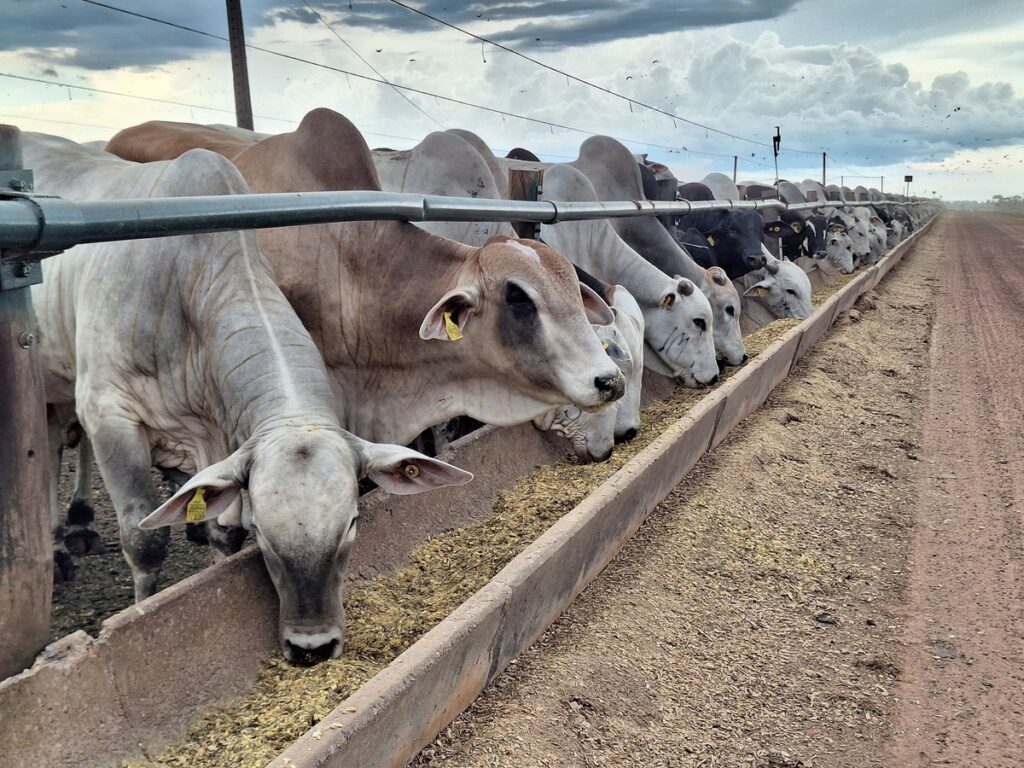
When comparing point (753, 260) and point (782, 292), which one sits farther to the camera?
point (782, 292)

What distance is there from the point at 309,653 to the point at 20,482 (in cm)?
99

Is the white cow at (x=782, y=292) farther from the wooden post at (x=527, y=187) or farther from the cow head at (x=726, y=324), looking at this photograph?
the wooden post at (x=527, y=187)

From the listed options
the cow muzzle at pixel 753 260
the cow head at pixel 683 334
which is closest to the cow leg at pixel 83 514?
the cow head at pixel 683 334

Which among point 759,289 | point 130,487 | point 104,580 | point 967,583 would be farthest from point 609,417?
point 759,289

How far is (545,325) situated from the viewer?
3.96 metres

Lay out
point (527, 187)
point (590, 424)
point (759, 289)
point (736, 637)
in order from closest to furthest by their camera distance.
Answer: point (736, 637) < point (590, 424) < point (527, 187) < point (759, 289)

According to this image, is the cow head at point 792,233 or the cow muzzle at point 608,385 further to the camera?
the cow head at point 792,233

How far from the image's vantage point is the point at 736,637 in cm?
343

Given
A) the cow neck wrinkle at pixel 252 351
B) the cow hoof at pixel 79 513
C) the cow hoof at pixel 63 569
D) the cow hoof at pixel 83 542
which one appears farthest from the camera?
the cow hoof at pixel 79 513

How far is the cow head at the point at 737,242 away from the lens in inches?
403

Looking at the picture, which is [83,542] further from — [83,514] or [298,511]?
[298,511]

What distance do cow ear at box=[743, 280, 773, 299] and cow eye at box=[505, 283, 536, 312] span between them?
675 centimetres

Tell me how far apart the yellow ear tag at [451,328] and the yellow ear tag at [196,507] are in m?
1.40

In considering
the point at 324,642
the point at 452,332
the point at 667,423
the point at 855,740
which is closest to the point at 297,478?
the point at 324,642
